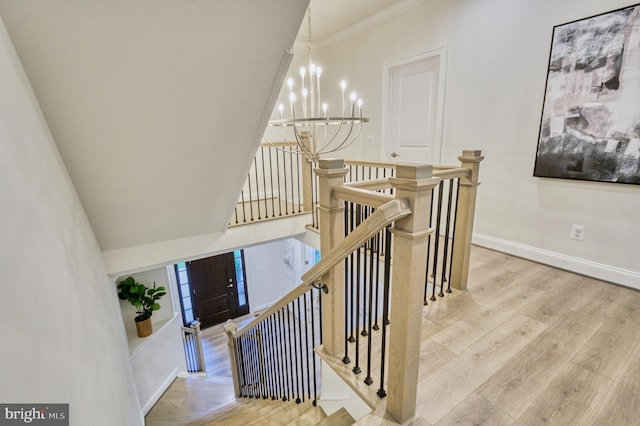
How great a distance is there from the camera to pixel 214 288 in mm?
6668

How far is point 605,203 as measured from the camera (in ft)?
7.99

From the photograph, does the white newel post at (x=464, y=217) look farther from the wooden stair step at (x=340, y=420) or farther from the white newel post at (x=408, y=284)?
the wooden stair step at (x=340, y=420)

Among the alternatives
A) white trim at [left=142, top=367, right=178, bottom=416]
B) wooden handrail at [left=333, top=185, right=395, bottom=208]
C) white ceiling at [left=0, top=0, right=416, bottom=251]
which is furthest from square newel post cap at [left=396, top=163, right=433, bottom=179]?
white trim at [left=142, top=367, right=178, bottom=416]

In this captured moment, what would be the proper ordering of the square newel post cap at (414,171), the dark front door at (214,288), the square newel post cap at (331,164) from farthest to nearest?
1. the dark front door at (214,288)
2. the square newel post cap at (331,164)
3. the square newel post cap at (414,171)

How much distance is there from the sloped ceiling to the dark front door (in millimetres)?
4299

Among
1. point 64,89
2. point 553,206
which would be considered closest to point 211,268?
point 64,89

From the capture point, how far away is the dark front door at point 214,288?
21.2 ft

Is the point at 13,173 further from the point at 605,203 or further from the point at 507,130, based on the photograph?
the point at 605,203

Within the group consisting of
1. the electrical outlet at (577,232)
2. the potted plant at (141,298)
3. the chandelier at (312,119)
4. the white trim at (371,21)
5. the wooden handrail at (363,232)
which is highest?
the white trim at (371,21)

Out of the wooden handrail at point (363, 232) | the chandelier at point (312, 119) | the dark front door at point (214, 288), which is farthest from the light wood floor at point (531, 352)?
the dark front door at point (214, 288)

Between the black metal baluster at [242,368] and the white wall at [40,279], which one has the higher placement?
the white wall at [40,279]

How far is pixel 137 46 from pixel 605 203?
3427 millimetres

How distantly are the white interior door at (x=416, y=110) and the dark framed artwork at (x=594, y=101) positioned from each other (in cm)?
109

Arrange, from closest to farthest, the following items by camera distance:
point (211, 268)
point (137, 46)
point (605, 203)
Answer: point (137, 46) → point (605, 203) → point (211, 268)
